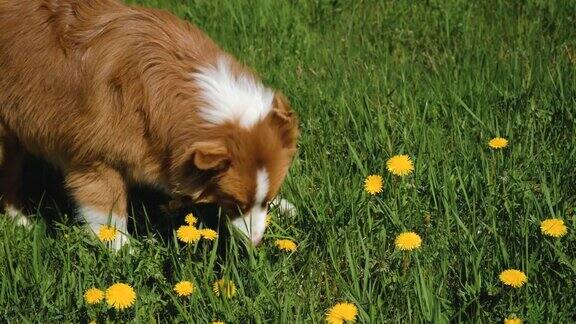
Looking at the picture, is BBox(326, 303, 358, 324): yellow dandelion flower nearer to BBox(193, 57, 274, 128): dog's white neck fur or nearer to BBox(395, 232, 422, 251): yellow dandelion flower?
BBox(395, 232, 422, 251): yellow dandelion flower

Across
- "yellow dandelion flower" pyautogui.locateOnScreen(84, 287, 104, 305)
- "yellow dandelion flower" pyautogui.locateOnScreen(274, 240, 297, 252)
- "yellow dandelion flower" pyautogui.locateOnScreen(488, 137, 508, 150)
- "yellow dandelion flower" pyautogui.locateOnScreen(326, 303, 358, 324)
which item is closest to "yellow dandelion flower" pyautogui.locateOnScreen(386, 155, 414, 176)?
"yellow dandelion flower" pyautogui.locateOnScreen(488, 137, 508, 150)

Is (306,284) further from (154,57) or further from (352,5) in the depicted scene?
(352,5)

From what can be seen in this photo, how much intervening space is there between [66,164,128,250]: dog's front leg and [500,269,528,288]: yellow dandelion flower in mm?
1668

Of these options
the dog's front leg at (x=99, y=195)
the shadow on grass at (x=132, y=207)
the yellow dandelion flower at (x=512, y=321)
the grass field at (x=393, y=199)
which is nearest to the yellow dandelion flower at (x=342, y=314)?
the grass field at (x=393, y=199)

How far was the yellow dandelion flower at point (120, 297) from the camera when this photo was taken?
2.96 m

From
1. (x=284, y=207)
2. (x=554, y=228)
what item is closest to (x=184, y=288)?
(x=284, y=207)

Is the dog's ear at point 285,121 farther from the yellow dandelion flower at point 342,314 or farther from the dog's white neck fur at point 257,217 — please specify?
the yellow dandelion flower at point 342,314

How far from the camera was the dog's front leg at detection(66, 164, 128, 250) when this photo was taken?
3.83 metres

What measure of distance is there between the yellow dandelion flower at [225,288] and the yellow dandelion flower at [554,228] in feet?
3.84

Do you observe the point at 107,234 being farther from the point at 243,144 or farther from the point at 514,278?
the point at 514,278

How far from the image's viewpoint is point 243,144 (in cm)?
349

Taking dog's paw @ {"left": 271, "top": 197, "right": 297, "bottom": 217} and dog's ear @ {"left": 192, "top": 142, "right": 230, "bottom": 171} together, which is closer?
dog's ear @ {"left": 192, "top": 142, "right": 230, "bottom": 171}

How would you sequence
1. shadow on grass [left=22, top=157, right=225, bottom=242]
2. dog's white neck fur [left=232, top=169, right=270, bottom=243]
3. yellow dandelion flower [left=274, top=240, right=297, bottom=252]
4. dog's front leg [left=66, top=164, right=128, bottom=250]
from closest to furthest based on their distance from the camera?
yellow dandelion flower [left=274, top=240, right=297, bottom=252], dog's white neck fur [left=232, top=169, right=270, bottom=243], dog's front leg [left=66, top=164, right=128, bottom=250], shadow on grass [left=22, top=157, right=225, bottom=242]

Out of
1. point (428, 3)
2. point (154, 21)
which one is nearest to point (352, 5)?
point (428, 3)
